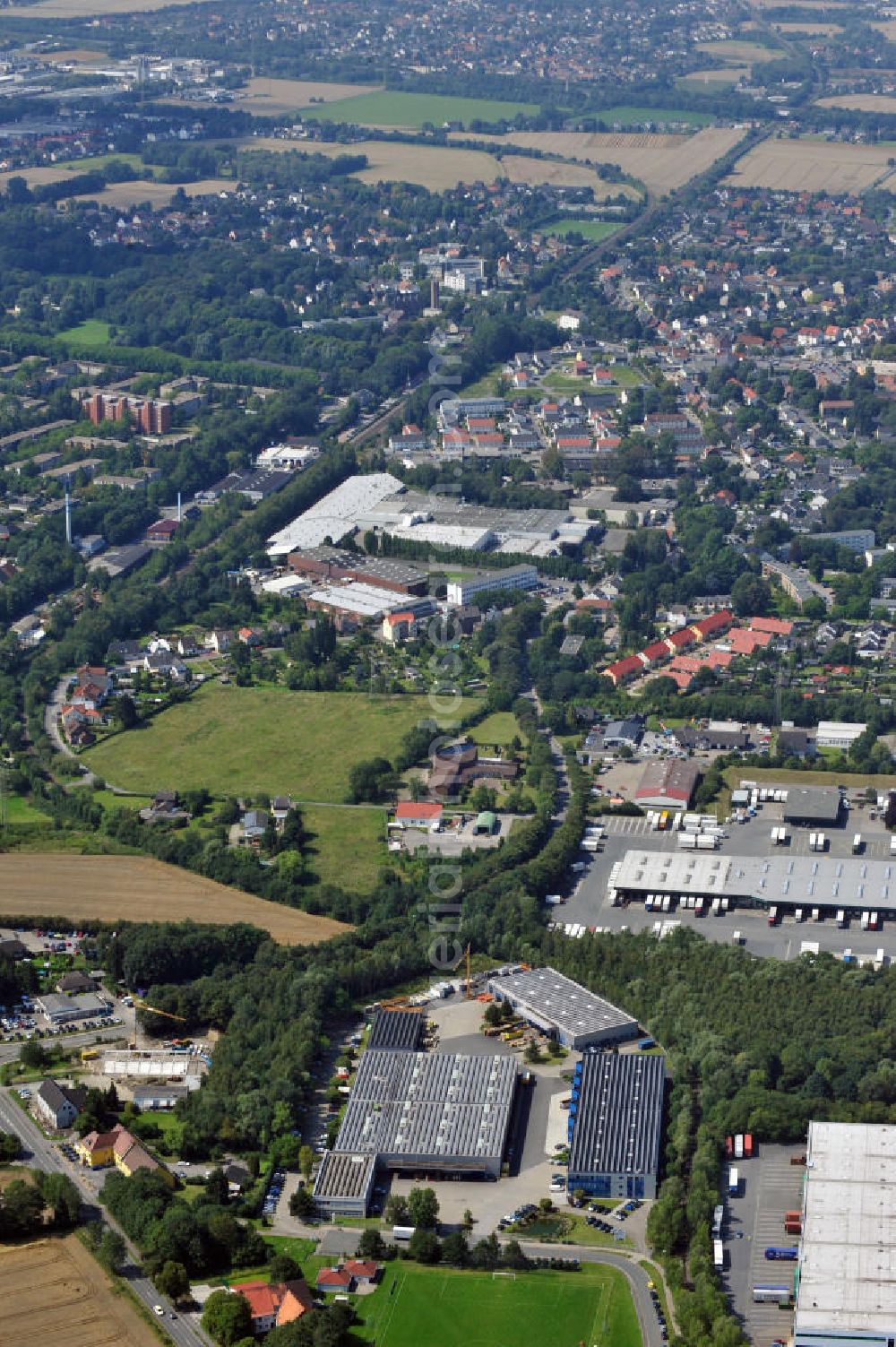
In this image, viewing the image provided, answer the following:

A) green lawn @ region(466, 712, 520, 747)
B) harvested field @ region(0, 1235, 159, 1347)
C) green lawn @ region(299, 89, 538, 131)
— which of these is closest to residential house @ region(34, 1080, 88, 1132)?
harvested field @ region(0, 1235, 159, 1347)

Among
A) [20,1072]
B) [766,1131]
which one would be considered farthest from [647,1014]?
[20,1072]

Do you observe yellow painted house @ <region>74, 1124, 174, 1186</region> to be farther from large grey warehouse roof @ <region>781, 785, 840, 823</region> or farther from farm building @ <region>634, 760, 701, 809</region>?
large grey warehouse roof @ <region>781, 785, 840, 823</region>

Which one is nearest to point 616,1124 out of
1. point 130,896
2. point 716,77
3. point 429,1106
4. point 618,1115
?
point 618,1115

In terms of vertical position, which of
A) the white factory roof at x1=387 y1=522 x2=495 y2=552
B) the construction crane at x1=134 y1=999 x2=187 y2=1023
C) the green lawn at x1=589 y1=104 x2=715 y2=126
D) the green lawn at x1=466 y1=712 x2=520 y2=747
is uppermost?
the construction crane at x1=134 y1=999 x2=187 y2=1023

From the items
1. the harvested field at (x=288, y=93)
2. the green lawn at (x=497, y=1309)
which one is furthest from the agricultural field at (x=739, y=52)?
the green lawn at (x=497, y=1309)

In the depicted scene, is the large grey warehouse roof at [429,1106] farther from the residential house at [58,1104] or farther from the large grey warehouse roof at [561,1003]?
the residential house at [58,1104]

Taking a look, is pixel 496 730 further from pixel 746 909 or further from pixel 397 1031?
pixel 397 1031
